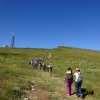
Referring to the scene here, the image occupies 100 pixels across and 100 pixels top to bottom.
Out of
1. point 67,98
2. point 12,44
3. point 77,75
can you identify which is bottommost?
point 67,98

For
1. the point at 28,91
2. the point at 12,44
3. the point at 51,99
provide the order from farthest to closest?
the point at 12,44 → the point at 28,91 → the point at 51,99

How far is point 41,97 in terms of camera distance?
21.4m

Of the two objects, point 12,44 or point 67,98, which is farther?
point 12,44

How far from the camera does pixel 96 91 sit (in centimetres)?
2595

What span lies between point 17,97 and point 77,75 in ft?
17.9

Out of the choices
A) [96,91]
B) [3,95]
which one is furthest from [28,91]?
[96,91]

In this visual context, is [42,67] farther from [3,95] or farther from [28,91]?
[3,95]

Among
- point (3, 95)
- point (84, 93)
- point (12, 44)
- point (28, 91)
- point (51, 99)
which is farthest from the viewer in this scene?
point (12, 44)

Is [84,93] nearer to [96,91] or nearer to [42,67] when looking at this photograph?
[96,91]

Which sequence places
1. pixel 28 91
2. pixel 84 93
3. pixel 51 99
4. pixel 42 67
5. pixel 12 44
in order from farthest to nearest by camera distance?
pixel 12 44, pixel 42 67, pixel 84 93, pixel 28 91, pixel 51 99

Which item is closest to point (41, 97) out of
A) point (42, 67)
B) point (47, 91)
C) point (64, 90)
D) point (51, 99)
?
point (51, 99)

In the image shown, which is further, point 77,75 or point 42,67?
point 42,67

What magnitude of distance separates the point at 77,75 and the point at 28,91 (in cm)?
373

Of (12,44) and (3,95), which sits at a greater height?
(12,44)
